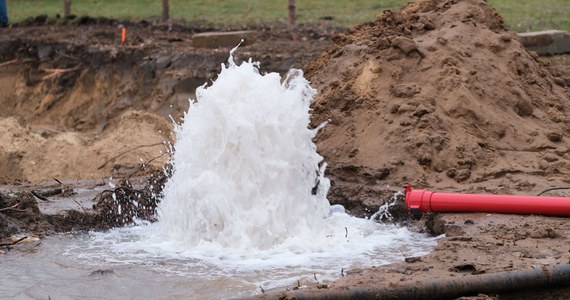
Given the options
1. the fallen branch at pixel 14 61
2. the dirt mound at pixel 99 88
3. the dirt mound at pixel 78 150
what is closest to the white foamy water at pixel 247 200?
the dirt mound at pixel 99 88

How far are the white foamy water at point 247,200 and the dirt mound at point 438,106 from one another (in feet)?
2.93

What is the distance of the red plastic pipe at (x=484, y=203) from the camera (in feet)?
29.1

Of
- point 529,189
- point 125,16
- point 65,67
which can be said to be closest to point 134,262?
point 529,189

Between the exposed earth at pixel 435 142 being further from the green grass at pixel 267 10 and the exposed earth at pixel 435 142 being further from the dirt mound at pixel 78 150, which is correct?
the green grass at pixel 267 10

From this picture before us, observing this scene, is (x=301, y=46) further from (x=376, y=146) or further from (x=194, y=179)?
(x=194, y=179)

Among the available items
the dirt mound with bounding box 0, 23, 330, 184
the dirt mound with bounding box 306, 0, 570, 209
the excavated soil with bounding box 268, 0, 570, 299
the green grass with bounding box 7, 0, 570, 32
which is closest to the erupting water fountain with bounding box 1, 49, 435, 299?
the excavated soil with bounding box 268, 0, 570, 299

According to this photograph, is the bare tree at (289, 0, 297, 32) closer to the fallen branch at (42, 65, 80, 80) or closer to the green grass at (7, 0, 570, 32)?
the green grass at (7, 0, 570, 32)

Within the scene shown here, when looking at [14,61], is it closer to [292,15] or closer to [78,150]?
[292,15]

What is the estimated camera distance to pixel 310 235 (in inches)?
363

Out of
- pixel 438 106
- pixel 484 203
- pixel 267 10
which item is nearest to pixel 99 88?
pixel 267 10

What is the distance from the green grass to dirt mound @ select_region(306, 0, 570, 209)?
6.84 m

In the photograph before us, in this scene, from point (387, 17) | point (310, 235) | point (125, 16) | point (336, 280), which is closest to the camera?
point (336, 280)

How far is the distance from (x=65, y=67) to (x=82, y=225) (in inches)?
434

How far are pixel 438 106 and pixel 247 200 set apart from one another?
2510 millimetres
